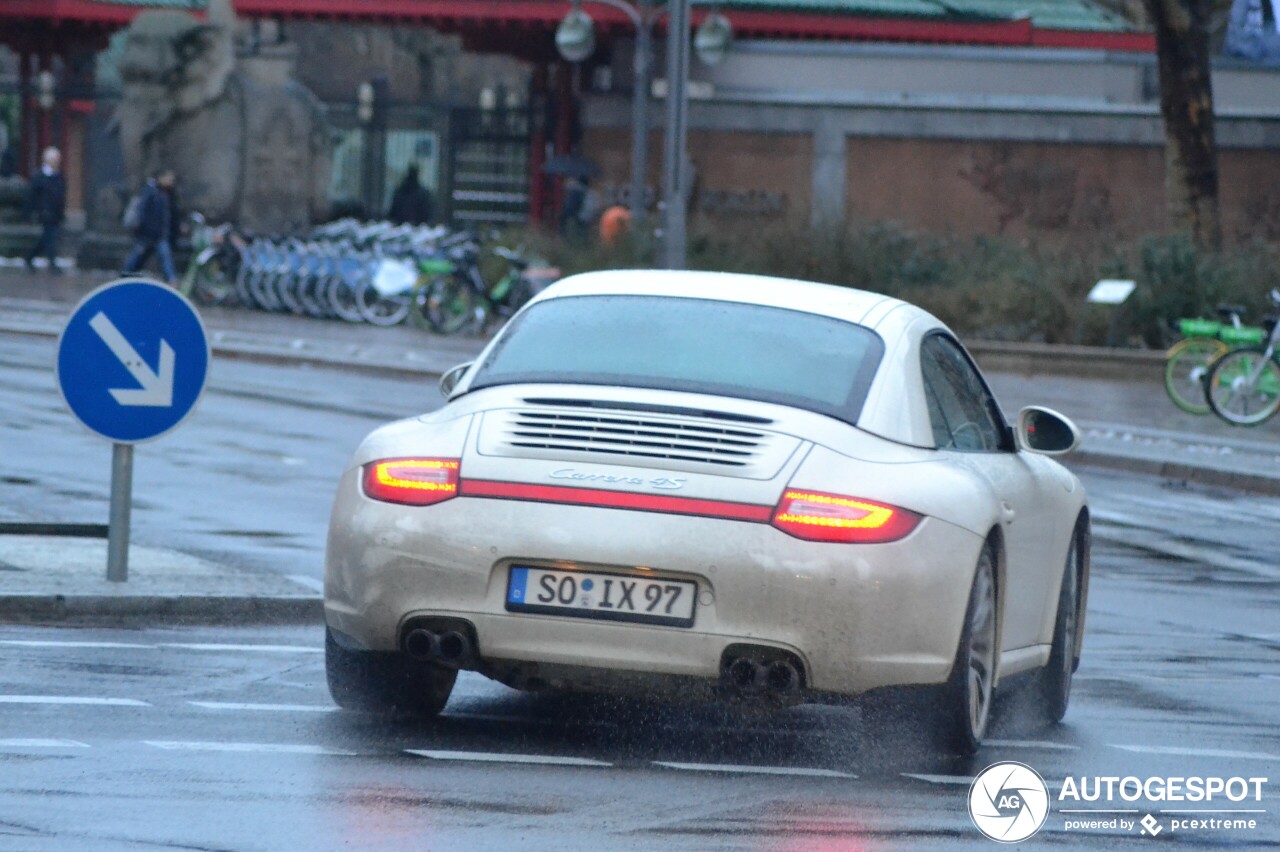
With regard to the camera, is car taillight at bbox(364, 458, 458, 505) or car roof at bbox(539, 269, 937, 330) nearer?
car taillight at bbox(364, 458, 458, 505)

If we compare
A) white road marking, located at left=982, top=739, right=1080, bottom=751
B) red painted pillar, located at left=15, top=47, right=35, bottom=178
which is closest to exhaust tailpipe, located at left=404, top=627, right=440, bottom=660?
white road marking, located at left=982, top=739, right=1080, bottom=751

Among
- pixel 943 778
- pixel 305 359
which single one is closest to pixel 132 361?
pixel 943 778

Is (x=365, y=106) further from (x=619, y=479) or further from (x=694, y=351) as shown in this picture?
(x=619, y=479)

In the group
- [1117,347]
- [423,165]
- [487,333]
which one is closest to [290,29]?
[423,165]

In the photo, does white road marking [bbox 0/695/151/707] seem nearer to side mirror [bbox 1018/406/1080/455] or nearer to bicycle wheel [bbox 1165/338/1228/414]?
side mirror [bbox 1018/406/1080/455]

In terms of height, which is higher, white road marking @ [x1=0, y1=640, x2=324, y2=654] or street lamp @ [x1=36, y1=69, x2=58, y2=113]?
street lamp @ [x1=36, y1=69, x2=58, y2=113]

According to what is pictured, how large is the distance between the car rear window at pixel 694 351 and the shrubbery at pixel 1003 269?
69.7 ft

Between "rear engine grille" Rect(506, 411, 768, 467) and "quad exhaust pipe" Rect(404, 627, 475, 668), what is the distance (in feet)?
1.83

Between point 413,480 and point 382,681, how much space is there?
0.71 m

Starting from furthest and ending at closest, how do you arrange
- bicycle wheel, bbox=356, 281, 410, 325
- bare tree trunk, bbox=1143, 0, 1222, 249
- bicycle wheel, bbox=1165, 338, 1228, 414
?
bicycle wheel, bbox=356, 281, 410, 325 → bare tree trunk, bbox=1143, 0, 1222, 249 → bicycle wheel, bbox=1165, 338, 1228, 414

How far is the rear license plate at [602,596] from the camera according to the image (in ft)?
21.5

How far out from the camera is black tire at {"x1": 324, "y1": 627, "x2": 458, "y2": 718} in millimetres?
7156

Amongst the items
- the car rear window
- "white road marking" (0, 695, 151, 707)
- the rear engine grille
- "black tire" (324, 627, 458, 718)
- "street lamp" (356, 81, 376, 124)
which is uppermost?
"street lamp" (356, 81, 376, 124)

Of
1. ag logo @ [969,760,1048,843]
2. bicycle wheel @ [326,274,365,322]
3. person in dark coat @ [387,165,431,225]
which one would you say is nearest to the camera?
ag logo @ [969,760,1048,843]
